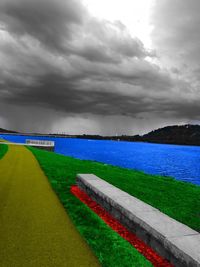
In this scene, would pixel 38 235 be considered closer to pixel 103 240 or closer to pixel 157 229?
pixel 103 240

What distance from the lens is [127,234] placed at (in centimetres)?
716

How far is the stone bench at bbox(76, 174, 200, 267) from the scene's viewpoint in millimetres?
5148

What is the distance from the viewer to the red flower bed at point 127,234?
576 cm

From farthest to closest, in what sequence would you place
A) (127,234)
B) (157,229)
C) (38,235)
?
(127,234), (38,235), (157,229)

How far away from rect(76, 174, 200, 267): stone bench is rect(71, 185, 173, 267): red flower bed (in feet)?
0.38

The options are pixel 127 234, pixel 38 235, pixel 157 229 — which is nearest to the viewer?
pixel 157 229

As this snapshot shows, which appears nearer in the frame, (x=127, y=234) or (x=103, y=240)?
(x=103, y=240)

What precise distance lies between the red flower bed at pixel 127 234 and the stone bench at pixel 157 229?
12 centimetres

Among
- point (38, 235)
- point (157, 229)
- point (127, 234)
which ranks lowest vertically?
point (127, 234)

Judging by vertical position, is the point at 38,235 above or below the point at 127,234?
above

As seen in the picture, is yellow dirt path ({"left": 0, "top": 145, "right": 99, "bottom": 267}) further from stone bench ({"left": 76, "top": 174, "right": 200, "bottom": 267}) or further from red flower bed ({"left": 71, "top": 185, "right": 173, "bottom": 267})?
stone bench ({"left": 76, "top": 174, "right": 200, "bottom": 267})

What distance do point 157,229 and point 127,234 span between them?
4.47ft

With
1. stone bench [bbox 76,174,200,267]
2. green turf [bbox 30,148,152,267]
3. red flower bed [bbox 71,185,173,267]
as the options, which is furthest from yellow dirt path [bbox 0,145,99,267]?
stone bench [bbox 76,174,200,267]

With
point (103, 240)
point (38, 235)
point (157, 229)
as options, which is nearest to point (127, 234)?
point (103, 240)
